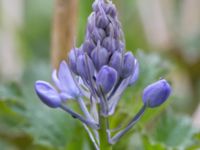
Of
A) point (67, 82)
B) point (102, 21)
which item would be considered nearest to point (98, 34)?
point (102, 21)

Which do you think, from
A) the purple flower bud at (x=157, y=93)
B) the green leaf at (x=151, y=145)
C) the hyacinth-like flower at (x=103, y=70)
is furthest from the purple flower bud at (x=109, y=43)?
the green leaf at (x=151, y=145)

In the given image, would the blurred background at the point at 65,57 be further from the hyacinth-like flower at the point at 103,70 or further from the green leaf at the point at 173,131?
the hyacinth-like flower at the point at 103,70

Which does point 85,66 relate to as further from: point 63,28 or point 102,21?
point 63,28

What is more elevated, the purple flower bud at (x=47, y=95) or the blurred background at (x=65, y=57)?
the purple flower bud at (x=47, y=95)

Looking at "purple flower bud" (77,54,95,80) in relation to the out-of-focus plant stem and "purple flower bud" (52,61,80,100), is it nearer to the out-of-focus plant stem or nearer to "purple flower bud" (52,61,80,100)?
→ "purple flower bud" (52,61,80,100)

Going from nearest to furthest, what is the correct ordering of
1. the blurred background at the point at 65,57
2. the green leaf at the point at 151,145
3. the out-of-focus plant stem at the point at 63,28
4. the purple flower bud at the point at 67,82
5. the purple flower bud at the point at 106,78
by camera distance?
1. the purple flower bud at the point at 106,78
2. the purple flower bud at the point at 67,82
3. the green leaf at the point at 151,145
4. the blurred background at the point at 65,57
5. the out-of-focus plant stem at the point at 63,28

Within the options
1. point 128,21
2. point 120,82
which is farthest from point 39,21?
point 120,82
